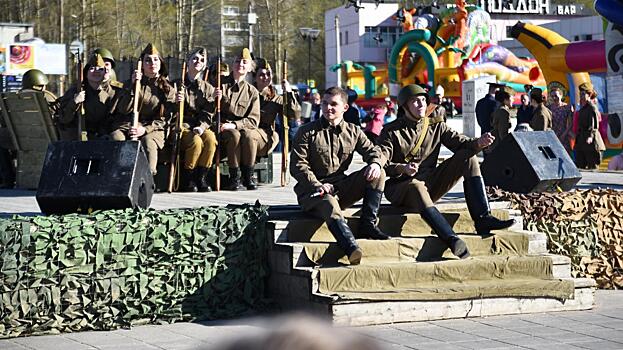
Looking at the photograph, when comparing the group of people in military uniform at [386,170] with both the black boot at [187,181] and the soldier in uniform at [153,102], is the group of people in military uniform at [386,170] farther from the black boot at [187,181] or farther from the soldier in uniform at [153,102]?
the black boot at [187,181]

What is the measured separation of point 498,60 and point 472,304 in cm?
4742

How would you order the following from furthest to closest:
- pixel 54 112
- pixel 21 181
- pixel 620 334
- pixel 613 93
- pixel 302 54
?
pixel 302 54, pixel 613 93, pixel 21 181, pixel 54 112, pixel 620 334

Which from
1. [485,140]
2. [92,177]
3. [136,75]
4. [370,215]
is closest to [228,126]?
[136,75]

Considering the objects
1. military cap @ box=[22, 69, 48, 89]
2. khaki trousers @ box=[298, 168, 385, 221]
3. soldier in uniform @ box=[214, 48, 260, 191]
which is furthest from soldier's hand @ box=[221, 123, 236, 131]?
khaki trousers @ box=[298, 168, 385, 221]

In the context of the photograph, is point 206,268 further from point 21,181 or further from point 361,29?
point 361,29

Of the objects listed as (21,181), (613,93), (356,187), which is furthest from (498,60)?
(356,187)

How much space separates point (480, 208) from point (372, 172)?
108cm

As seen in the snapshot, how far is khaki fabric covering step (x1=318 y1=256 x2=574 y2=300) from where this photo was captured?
8359 millimetres

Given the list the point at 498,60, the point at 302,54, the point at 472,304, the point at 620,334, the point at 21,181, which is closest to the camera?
the point at 620,334

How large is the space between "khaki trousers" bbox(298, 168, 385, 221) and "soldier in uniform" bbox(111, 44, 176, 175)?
410 cm

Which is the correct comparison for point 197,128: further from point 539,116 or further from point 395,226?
point 539,116

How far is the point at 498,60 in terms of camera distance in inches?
2165

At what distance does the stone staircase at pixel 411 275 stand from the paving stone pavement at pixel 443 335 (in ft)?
0.42

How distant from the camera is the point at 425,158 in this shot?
9.60 metres
